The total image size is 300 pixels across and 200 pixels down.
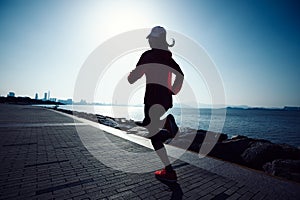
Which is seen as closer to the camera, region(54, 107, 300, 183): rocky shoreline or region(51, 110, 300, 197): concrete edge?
region(51, 110, 300, 197): concrete edge

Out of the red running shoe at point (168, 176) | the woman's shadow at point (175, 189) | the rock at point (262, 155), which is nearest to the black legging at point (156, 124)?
the red running shoe at point (168, 176)

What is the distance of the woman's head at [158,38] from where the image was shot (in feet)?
8.93

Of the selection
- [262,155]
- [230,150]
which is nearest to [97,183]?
[262,155]

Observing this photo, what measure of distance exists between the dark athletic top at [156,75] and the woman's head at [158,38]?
9 centimetres

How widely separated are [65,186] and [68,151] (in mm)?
2069

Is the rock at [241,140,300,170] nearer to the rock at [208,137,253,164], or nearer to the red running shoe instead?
the rock at [208,137,253,164]

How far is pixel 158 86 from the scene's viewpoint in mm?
2785

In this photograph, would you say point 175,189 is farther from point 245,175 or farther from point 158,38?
point 158,38

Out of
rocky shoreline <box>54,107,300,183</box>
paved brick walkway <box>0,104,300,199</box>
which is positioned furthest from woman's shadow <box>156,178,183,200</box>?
rocky shoreline <box>54,107,300,183</box>

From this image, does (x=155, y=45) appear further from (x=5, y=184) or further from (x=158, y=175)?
(x=5, y=184)

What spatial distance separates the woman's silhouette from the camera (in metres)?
2.74

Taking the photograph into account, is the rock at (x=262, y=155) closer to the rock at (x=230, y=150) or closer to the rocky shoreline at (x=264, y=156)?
the rocky shoreline at (x=264, y=156)

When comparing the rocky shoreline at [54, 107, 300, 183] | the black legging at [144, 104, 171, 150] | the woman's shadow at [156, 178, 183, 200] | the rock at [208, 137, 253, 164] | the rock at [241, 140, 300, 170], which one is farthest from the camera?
the rock at [208, 137, 253, 164]

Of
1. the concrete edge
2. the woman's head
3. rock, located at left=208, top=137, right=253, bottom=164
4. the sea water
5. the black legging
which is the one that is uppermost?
the woman's head
